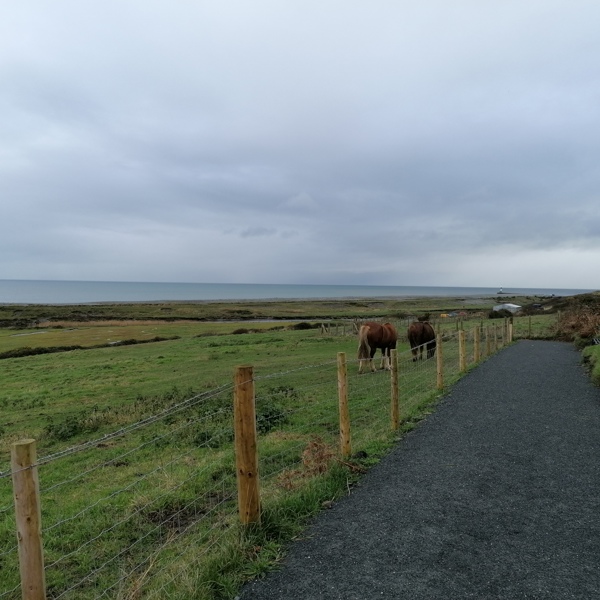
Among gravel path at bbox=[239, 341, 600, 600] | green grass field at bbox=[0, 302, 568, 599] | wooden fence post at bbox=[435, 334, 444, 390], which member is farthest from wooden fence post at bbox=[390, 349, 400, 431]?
wooden fence post at bbox=[435, 334, 444, 390]

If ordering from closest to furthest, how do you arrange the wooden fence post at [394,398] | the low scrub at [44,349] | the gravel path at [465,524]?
the gravel path at [465,524] → the wooden fence post at [394,398] → the low scrub at [44,349]

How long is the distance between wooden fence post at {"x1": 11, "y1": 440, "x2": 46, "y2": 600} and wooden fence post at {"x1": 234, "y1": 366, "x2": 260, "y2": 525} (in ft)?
6.19

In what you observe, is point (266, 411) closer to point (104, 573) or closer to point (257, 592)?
point (104, 573)

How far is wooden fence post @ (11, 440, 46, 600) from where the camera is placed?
294cm

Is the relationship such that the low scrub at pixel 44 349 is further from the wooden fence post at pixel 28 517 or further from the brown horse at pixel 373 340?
the wooden fence post at pixel 28 517

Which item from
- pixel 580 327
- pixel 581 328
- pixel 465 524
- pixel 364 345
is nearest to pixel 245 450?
pixel 465 524

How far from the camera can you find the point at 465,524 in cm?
479

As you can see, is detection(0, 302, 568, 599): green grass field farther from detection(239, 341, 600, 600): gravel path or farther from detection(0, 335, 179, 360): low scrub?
detection(0, 335, 179, 360): low scrub

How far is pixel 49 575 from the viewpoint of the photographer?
495cm

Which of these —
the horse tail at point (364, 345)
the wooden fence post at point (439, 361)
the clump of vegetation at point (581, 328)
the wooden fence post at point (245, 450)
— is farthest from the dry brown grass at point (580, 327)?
the wooden fence post at point (245, 450)

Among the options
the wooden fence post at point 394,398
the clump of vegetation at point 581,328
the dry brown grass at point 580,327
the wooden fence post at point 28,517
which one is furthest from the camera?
the dry brown grass at point 580,327

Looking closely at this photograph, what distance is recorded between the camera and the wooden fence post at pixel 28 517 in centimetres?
294

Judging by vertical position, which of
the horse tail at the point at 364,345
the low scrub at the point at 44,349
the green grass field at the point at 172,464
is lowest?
the low scrub at the point at 44,349

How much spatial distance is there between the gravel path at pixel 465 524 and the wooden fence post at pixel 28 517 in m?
1.55
